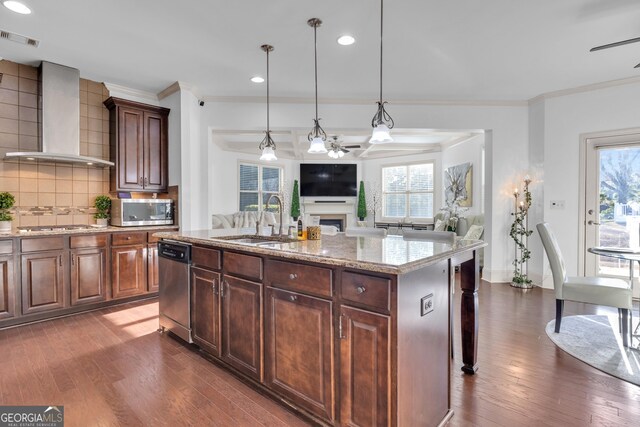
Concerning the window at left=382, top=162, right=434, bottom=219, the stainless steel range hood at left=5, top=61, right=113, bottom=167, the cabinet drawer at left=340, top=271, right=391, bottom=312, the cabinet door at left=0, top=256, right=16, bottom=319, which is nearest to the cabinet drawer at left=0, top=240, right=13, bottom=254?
the cabinet door at left=0, top=256, right=16, bottom=319

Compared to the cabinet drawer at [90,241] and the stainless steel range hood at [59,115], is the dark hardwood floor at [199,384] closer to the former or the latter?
the cabinet drawer at [90,241]

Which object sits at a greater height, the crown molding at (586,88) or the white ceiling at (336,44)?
the white ceiling at (336,44)

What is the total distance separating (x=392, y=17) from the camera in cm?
279

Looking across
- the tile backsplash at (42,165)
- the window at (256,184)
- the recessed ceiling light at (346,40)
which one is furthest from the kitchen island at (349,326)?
the window at (256,184)

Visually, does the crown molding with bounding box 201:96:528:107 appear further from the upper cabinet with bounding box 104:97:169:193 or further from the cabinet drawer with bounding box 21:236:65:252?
the cabinet drawer with bounding box 21:236:65:252

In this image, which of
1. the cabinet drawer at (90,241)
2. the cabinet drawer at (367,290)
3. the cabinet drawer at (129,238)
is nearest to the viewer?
the cabinet drawer at (367,290)

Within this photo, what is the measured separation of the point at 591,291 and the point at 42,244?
5190 mm

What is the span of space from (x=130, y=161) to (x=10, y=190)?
1210 mm

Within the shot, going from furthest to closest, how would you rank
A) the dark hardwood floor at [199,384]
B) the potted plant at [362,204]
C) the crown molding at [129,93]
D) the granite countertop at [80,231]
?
1. the potted plant at [362,204]
2. the crown molding at [129,93]
3. the granite countertop at [80,231]
4. the dark hardwood floor at [199,384]

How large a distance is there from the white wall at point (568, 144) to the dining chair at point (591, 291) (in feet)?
5.92

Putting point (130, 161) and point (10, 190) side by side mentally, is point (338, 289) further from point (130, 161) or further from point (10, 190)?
point (10, 190)

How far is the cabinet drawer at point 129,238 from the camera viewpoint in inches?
149

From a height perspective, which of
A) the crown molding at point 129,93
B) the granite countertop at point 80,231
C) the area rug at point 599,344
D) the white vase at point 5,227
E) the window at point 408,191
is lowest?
the area rug at point 599,344

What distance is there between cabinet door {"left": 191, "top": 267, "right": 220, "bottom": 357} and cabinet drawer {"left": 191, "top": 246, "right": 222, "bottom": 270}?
1.8 inches
